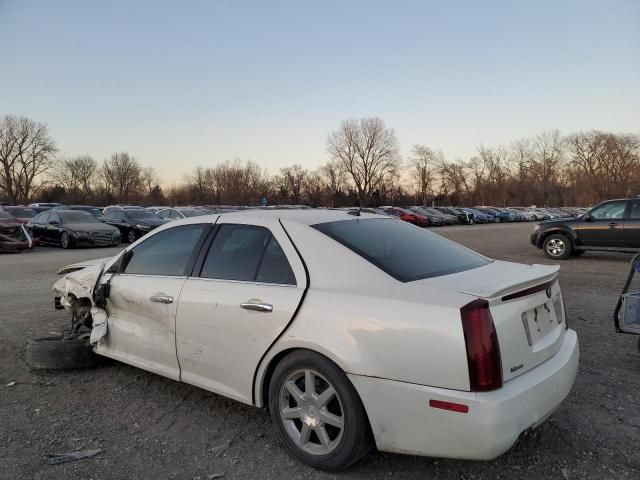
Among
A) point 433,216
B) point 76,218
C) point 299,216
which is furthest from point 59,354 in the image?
point 433,216

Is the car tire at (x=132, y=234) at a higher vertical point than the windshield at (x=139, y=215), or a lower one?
lower

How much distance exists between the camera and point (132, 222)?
21953 millimetres

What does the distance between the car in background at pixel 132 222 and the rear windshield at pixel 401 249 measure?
745 inches

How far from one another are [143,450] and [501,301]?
2427 mm

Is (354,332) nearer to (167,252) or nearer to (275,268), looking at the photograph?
(275,268)

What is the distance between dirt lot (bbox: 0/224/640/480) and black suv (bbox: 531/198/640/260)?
8859 mm

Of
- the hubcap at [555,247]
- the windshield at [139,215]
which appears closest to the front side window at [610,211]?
the hubcap at [555,247]

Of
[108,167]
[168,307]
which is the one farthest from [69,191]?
[168,307]

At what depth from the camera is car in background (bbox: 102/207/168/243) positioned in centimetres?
2170

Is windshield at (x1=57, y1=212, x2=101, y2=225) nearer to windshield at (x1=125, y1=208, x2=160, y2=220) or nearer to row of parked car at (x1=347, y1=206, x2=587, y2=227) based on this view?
windshield at (x1=125, y1=208, x2=160, y2=220)

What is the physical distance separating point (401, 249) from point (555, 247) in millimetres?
12339

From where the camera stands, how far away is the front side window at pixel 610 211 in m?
13.0

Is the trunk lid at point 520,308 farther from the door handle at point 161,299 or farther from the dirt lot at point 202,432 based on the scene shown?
the door handle at point 161,299

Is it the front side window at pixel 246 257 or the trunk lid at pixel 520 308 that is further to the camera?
the front side window at pixel 246 257
